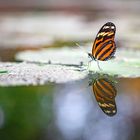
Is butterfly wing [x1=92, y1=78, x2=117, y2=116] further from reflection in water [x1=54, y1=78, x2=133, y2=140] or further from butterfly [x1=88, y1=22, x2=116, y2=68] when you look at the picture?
butterfly [x1=88, y1=22, x2=116, y2=68]

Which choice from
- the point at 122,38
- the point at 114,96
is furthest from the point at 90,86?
the point at 122,38

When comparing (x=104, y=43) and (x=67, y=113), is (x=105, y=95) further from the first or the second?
(x=104, y=43)

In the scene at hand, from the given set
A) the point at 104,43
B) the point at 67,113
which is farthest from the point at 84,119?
the point at 104,43

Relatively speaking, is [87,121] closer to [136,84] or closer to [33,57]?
[136,84]

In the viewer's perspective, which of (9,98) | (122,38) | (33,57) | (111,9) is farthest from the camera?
(111,9)

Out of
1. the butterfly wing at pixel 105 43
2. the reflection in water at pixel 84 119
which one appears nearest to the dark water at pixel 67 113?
the reflection in water at pixel 84 119

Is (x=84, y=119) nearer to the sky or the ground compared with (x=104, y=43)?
nearer to the ground
